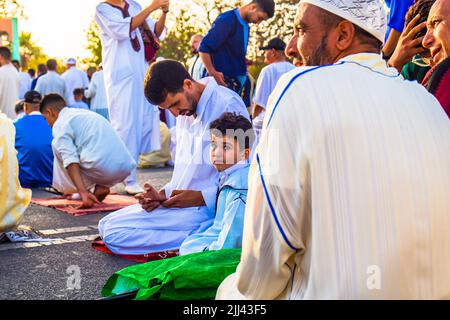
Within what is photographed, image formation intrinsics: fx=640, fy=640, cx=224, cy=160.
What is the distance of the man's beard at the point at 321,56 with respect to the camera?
73.6 inches

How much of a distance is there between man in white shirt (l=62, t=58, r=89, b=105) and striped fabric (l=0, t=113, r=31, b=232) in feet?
33.0

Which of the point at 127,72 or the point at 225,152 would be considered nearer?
the point at 225,152

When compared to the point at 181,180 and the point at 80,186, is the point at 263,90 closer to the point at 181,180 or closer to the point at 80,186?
the point at 80,186

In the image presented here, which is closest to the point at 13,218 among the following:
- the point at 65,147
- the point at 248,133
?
the point at 65,147

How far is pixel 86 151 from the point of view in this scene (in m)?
5.89

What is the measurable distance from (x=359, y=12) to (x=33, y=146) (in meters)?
6.21

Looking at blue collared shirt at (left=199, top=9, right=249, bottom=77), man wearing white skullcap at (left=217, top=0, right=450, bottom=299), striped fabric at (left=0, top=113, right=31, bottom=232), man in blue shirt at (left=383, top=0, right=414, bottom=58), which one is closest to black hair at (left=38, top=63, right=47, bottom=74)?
blue collared shirt at (left=199, top=9, right=249, bottom=77)

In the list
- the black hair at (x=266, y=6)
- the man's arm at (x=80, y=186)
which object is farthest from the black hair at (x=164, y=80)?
the man's arm at (x=80, y=186)

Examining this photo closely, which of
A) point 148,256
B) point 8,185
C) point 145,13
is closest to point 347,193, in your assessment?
point 148,256

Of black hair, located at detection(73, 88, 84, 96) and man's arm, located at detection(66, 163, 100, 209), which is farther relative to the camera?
black hair, located at detection(73, 88, 84, 96)

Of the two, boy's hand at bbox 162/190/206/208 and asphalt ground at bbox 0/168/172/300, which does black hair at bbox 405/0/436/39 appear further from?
asphalt ground at bbox 0/168/172/300

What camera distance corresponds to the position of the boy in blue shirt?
3150 mm

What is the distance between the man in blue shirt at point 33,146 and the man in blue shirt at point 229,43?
269 centimetres

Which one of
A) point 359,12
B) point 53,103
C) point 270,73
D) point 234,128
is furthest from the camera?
point 270,73
